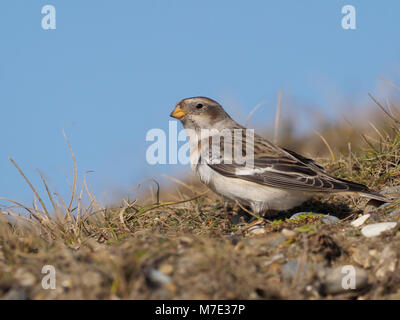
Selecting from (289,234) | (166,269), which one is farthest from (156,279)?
(289,234)

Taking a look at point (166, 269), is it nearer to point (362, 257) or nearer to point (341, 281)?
point (341, 281)

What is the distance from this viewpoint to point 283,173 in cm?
485

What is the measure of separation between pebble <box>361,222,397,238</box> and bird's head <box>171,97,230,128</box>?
231 centimetres

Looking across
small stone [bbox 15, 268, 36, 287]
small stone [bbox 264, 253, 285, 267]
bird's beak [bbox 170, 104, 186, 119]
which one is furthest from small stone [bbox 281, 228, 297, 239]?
bird's beak [bbox 170, 104, 186, 119]

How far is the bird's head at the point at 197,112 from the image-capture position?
5.55m

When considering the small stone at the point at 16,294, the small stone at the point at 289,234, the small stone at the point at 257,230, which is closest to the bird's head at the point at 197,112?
the small stone at the point at 257,230

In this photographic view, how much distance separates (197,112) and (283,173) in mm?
1257

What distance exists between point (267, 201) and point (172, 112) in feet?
4.92

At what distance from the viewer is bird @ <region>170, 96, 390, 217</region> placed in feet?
15.4

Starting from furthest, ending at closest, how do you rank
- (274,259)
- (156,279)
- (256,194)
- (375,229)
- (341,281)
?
(256,194)
(375,229)
(274,259)
(341,281)
(156,279)

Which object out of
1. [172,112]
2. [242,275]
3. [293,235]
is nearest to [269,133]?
[172,112]

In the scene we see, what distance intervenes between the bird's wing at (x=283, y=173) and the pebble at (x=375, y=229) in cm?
85

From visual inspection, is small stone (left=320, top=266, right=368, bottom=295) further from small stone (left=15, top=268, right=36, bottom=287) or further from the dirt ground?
small stone (left=15, top=268, right=36, bottom=287)

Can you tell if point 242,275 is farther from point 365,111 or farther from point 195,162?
point 365,111
